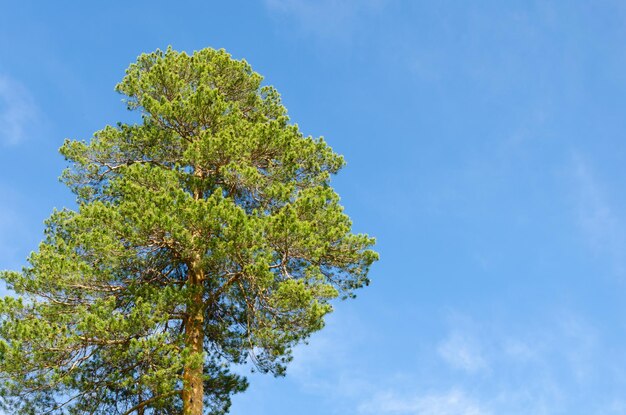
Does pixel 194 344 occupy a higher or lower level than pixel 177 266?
lower

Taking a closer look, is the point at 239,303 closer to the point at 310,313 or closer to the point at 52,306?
the point at 310,313

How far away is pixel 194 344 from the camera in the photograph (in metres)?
12.5

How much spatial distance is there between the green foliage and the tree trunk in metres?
0.07

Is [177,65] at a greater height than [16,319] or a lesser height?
greater

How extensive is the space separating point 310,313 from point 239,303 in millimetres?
2490

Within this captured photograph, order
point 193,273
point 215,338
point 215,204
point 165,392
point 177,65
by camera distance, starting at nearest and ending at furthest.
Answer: point 165,392 < point 215,204 < point 193,273 < point 215,338 < point 177,65

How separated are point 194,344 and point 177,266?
2.15 meters

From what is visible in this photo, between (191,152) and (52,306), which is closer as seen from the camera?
(52,306)

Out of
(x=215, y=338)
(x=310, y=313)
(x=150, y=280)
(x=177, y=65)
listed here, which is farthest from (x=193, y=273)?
(x=177, y=65)

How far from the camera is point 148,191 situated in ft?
40.5

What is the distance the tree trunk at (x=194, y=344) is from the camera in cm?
1163

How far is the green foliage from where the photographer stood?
37.0ft

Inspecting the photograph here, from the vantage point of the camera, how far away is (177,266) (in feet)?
45.9

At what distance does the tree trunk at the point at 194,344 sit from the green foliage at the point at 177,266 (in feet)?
0.23
